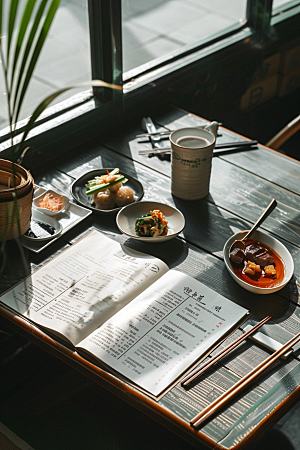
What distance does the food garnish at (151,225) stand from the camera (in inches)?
47.0

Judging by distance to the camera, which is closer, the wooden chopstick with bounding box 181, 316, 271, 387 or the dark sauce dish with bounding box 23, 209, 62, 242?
the wooden chopstick with bounding box 181, 316, 271, 387

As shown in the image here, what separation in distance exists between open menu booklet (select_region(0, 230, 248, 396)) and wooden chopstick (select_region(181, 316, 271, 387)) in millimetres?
17

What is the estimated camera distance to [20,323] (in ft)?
3.30

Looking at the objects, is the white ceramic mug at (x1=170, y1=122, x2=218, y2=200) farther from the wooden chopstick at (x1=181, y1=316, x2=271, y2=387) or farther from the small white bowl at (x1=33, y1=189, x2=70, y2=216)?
the wooden chopstick at (x1=181, y1=316, x2=271, y2=387)

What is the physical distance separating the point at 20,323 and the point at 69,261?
202mm

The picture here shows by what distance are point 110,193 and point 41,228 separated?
0.69 ft

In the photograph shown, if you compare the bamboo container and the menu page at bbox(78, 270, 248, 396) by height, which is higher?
the bamboo container

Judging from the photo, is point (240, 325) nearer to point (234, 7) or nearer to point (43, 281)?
point (43, 281)

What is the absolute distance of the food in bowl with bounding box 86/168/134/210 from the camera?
130 cm

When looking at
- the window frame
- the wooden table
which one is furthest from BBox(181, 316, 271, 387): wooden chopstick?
the window frame

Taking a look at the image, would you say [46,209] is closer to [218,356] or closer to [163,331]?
[163,331]

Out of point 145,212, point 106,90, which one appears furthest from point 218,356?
point 106,90

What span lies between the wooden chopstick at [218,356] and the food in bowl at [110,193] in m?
0.50

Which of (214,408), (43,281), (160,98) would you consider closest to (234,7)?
(160,98)
